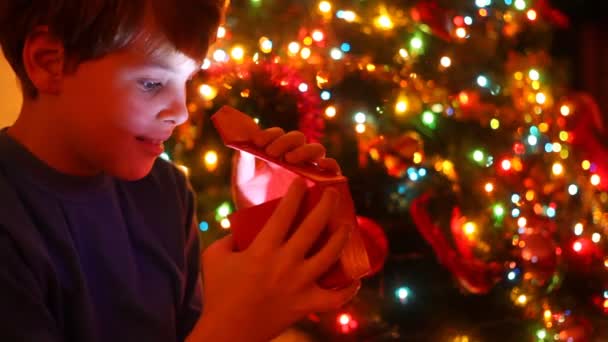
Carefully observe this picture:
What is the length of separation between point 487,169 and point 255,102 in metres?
0.67

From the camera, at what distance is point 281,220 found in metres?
0.45

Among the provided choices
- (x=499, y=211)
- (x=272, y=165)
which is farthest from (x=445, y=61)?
(x=272, y=165)

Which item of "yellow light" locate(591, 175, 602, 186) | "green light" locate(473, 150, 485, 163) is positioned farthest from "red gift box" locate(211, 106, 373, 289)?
"yellow light" locate(591, 175, 602, 186)

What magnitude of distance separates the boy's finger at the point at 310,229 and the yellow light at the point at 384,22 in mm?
1052

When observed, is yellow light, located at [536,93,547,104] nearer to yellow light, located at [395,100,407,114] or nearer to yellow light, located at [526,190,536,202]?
yellow light, located at [526,190,536,202]

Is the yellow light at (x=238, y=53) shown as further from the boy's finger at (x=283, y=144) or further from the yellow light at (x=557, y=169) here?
the yellow light at (x=557, y=169)

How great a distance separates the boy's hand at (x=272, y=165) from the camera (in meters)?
0.52

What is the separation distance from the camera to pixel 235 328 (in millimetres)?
448

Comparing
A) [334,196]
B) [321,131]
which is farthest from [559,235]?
[334,196]

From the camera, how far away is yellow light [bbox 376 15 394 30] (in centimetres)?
141

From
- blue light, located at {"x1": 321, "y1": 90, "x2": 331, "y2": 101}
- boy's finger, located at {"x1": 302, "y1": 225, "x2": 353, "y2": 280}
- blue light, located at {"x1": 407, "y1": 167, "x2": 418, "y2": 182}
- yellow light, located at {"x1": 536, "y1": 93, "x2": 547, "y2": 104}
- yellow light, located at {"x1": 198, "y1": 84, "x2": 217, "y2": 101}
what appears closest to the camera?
boy's finger, located at {"x1": 302, "y1": 225, "x2": 353, "y2": 280}

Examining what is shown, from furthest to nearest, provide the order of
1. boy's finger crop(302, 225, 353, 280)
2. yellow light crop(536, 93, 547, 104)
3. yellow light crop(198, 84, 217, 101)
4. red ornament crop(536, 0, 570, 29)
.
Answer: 1. red ornament crop(536, 0, 570, 29)
2. yellow light crop(536, 93, 547, 104)
3. yellow light crop(198, 84, 217, 101)
4. boy's finger crop(302, 225, 353, 280)

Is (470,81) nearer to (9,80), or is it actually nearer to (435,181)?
(435,181)

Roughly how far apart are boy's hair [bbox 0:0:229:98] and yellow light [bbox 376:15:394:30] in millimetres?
900
